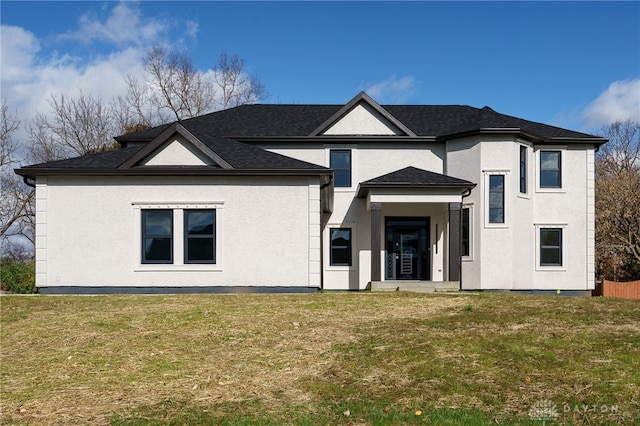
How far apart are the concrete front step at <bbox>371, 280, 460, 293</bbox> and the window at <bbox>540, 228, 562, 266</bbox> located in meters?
5.30

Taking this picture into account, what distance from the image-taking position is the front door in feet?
74.8

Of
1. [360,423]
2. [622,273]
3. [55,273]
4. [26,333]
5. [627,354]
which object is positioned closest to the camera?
[360,423]

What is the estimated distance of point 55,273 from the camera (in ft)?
57.1

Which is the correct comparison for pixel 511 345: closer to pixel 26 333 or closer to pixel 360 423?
pixel 360 423

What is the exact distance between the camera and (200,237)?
57.7 feet

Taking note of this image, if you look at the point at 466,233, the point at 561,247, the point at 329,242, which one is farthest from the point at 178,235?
the point at 561,247

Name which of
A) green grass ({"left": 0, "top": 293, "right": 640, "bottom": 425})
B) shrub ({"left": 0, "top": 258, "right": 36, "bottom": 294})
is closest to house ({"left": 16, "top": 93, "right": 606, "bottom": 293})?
green grass ({"left": 0, "top": 293, "right": 640, "bottom": 425})

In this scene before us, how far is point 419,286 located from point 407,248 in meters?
3.63

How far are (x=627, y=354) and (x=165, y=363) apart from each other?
262 inches

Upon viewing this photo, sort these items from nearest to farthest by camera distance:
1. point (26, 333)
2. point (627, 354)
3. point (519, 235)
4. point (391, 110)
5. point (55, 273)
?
point (627, 354), point (26, 333), point (55, 273), point (519, 235), point (391, 110)

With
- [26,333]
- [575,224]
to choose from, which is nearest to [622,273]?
[575,224]

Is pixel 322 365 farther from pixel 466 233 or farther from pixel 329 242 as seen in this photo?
pixel 329 242

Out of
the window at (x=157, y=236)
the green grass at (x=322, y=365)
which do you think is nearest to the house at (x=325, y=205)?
the window at (x=157, y=236)

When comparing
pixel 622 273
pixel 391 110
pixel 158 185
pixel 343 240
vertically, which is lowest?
pixel 622 273
